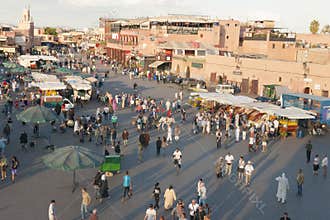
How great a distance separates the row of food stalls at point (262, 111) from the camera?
22828 millimetres

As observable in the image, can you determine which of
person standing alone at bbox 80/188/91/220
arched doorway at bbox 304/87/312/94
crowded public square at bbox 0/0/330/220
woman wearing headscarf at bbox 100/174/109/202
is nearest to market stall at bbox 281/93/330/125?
crowded public square at bbox 0/0/330/220

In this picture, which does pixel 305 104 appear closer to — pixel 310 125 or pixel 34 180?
pixel 310 125

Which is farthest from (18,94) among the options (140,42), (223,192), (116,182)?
(140,42)

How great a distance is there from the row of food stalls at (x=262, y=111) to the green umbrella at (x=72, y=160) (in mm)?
12344

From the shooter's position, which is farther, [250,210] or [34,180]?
[34,180]

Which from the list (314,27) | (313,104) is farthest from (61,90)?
(314,27)

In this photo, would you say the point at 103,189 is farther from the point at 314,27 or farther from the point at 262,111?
the point at 314,27

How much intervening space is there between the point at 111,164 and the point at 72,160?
7.63 ft

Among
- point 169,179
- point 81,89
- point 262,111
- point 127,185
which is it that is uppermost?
point 81,89

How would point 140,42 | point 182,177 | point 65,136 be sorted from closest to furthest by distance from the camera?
point 182,177
point 65,136
point 140,42

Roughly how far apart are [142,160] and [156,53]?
42174mm

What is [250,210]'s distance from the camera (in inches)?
508

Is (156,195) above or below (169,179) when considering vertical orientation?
above

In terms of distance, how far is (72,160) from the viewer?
13422mm
